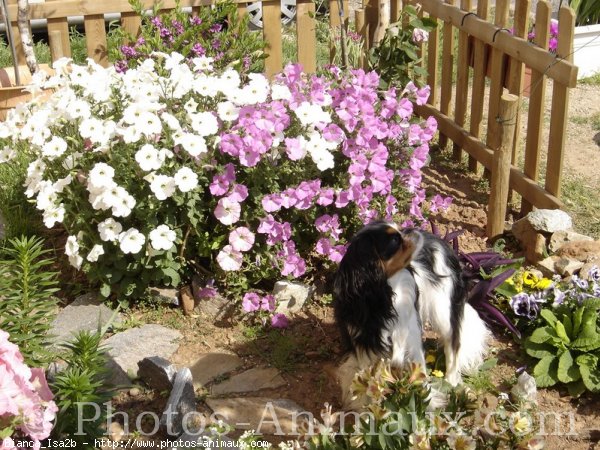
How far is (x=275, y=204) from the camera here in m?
4.27

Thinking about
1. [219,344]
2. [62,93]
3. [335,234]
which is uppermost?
[62,93]

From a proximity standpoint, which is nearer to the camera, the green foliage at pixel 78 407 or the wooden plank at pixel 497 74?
the green foliage at pixel 78 407

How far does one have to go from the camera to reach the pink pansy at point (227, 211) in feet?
13.7

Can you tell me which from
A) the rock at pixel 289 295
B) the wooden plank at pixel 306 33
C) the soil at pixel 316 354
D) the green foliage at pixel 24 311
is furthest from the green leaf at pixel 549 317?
the wooden plank at pixel 306 33

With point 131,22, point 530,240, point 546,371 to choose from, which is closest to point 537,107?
point 530,240

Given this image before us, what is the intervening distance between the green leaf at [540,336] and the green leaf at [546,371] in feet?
0.29

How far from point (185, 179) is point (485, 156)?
8.58 feet

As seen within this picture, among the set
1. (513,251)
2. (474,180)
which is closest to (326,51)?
(474,180)

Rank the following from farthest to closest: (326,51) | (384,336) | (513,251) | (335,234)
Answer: (326,51)
(513,251)
(335,234)
(384,336)

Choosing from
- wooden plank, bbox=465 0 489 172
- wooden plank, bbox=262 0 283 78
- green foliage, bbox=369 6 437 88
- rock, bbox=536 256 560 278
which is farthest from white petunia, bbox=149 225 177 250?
wooden plank, bbox=262 0 283 78

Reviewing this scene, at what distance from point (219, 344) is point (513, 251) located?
1949mm

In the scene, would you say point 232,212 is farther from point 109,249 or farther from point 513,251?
point 513,251

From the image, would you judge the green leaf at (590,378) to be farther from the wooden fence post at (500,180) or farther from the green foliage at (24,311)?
the green foliage at (24,311)

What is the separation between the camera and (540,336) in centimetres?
401
